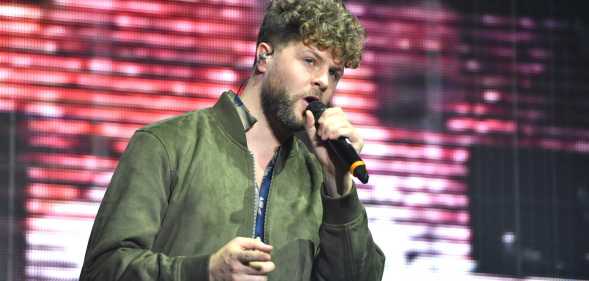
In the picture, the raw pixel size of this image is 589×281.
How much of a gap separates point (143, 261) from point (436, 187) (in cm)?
201

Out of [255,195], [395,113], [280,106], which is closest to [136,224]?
[255,195]

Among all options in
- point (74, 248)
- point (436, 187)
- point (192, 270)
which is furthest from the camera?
point (436, 187)

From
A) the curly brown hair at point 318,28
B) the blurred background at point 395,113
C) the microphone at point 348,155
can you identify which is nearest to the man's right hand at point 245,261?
the microphone at point 348,155

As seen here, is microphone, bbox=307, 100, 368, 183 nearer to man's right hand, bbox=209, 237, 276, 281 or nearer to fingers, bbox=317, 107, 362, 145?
fingers, bbox=317, 107, 362, 145

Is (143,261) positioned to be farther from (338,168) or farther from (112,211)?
(338,168)

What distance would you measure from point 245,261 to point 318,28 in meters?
0.54

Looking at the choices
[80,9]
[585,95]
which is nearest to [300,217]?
[80,9]

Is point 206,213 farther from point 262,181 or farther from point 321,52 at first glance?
point 321,52

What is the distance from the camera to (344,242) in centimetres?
211

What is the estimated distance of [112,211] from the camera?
2.03 meters

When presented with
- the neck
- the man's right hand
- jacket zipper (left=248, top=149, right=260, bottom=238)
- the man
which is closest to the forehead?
the man

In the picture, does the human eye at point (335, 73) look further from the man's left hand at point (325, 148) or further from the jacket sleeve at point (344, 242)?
the jacket sleeve at point (344, 242)

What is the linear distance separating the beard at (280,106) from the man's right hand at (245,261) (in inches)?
14.8

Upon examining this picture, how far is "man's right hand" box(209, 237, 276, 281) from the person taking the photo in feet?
5.98
